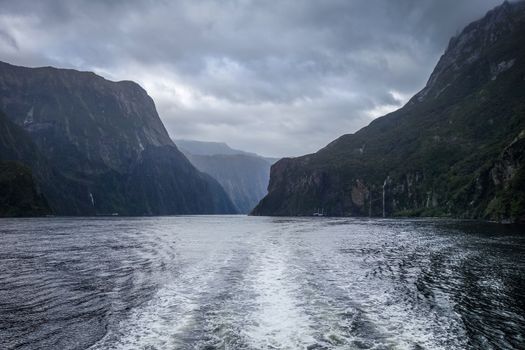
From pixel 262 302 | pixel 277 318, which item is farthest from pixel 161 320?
pixel 262 302

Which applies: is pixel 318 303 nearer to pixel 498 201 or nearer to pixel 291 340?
pixel 291 340

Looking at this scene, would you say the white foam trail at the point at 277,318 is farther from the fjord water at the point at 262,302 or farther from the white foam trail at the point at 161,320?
the white foam trail at the point at 161,320

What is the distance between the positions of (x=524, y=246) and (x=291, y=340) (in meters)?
46.2

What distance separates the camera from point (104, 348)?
15.8 meters

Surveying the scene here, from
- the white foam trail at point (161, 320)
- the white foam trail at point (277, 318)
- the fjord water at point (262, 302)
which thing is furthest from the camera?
the fjord water at point (262, 302)

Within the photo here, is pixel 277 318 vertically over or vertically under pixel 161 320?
over

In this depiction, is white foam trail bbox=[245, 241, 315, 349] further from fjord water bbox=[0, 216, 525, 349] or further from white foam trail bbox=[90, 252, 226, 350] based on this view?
white foam trail bbox=[90, 252, 226, 350]

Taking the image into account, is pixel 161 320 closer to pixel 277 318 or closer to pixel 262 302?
pixel 277 318

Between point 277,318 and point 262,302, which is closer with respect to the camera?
point 277,318

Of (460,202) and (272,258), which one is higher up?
(460,202)

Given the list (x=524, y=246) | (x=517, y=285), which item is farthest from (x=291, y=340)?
(x=524, y=246)

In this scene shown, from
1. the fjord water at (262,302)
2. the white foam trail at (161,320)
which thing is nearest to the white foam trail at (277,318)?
the fjord water at (262,302)

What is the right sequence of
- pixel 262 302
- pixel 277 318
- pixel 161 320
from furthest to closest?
pixel 262 302
pixel 277 318
pixel 161 320

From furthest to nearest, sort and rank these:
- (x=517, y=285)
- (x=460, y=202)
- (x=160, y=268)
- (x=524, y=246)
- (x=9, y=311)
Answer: (x=460, y=202) → (x=524, y=246) → (x=160, y=268) → (x=517, y=285) → (x=9, y=311)
